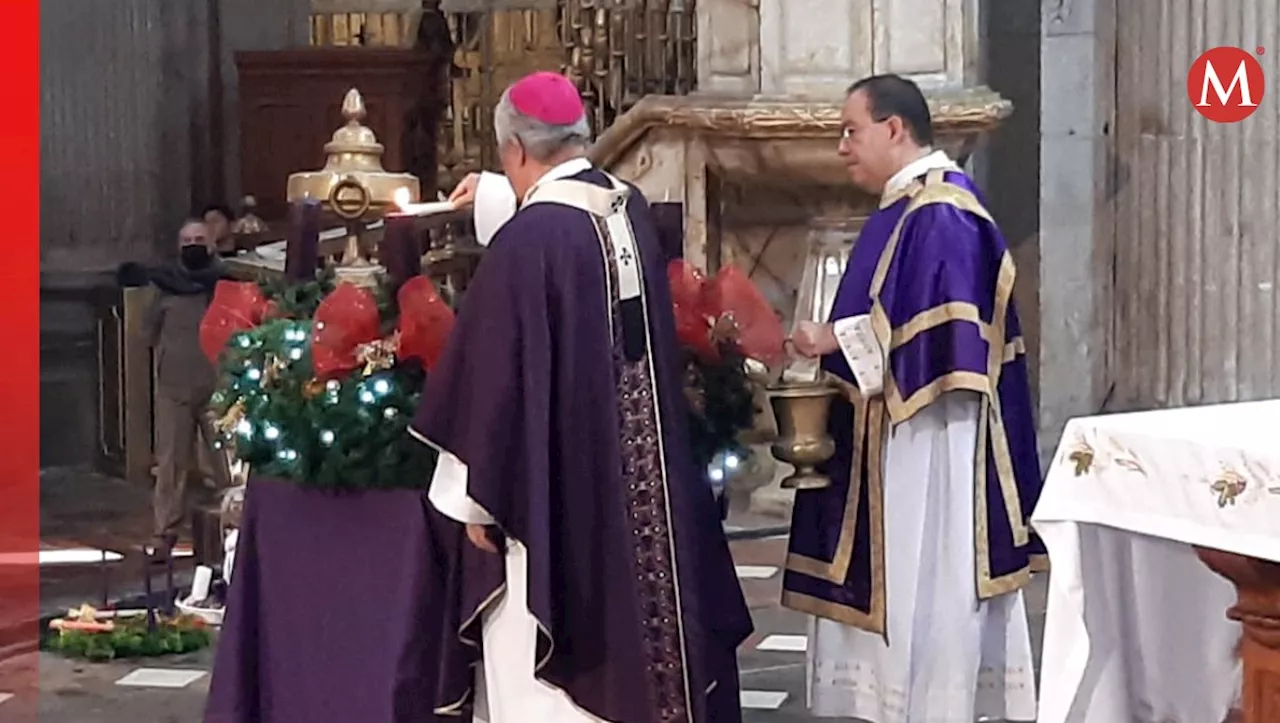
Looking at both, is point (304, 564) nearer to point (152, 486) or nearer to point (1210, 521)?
point (1210, 521)

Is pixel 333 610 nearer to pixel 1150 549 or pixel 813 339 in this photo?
pixel 813 339

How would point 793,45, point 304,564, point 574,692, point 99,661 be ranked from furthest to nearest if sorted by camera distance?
1. point 793,45
2. point 99,661
3. point 304,564
4. point 574,692

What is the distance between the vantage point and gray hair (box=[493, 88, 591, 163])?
482 cm

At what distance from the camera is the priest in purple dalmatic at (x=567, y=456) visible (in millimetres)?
4684

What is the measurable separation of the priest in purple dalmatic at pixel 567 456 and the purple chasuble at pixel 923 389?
2.13 ft

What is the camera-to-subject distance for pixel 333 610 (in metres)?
5.10

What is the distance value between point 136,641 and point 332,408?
99.2 inches

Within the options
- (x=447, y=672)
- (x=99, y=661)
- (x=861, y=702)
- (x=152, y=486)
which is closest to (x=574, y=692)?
(x=447, y=672)

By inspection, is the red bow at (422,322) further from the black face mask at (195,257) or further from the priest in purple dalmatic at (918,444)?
the black face mask at (195,257)

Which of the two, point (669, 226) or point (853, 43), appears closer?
point (669, 226)

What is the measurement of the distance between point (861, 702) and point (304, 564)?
53.7 inches

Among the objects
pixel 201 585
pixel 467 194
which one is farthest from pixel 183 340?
pixel 467 194

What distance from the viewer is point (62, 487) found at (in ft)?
36.3

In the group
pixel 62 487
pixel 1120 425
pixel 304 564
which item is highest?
pixel 1120 425
